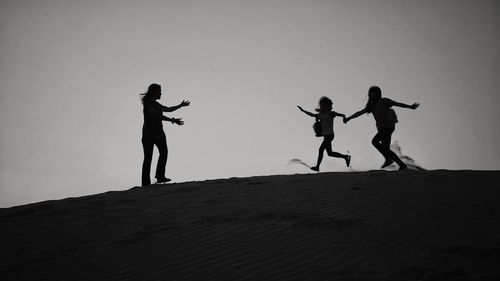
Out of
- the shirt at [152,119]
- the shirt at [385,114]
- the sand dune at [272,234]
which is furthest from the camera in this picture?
the shirt at [385,114]

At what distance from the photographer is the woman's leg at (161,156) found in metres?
7.75

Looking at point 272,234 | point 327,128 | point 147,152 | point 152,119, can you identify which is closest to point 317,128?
point 327,128

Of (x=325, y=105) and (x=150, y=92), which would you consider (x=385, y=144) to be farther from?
(x=150, y=92)

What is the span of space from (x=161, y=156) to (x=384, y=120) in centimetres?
447

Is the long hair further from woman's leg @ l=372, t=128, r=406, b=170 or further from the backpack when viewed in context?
woman's leg @ l=372, t=128, r=406, b=170

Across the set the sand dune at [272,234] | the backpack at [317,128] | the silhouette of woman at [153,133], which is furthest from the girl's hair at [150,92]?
the backpack at [317,128]

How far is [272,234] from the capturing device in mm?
4320

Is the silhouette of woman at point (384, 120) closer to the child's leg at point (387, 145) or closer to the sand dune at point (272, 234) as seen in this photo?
the child's leg at point (387, 145)

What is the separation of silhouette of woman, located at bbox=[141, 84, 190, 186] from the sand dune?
1.01 meters

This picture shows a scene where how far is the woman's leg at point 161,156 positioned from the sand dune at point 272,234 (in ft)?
3.11

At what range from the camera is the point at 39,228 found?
17.5ft

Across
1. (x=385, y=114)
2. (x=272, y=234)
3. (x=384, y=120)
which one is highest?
(x=385, y=114)

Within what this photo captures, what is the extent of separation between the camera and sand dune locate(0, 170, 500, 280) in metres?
3.40

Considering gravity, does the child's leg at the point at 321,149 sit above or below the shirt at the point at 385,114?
below
